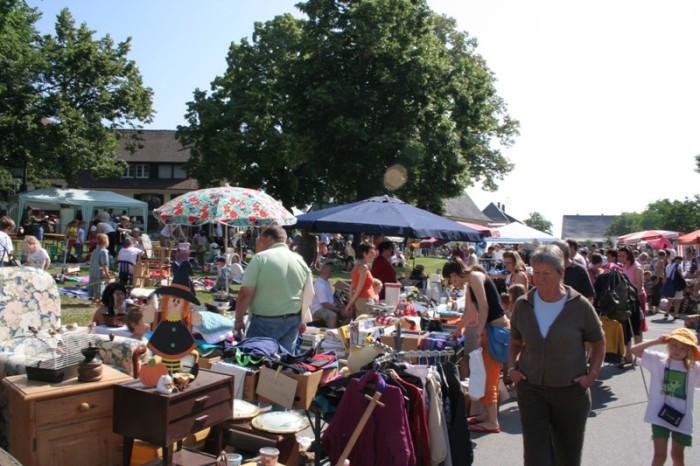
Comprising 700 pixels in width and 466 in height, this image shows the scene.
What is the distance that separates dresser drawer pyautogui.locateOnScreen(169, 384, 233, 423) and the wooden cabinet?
0.62 metres

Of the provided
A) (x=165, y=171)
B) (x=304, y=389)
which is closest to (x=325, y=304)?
(x=304, y=389)

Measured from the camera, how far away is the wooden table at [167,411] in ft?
10.6

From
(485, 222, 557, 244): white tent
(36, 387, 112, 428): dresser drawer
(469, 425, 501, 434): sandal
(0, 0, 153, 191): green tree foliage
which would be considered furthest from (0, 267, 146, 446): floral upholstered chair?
(0, 0, 153, 191): green tree foliage

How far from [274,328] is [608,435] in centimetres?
346

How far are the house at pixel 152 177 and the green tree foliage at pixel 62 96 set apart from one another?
52.9 feet

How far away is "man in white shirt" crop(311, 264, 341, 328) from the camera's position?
906 cm

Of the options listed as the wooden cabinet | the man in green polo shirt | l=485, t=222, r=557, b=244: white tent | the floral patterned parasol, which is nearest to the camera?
the wooden cabinet

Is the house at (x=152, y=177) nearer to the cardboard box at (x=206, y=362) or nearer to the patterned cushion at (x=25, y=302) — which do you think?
the patterned cushion at (x=25, y=302)

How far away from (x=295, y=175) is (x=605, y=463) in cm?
3041

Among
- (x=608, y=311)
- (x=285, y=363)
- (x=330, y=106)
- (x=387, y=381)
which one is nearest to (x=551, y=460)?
(x=387, y=381)

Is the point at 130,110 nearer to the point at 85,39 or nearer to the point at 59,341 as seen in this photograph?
the point at 85,39

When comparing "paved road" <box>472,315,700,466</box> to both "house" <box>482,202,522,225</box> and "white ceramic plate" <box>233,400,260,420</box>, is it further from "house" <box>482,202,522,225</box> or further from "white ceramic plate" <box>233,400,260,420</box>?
"house" <box>482,202,522,225</box>

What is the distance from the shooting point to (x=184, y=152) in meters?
48.2

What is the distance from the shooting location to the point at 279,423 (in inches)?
164
